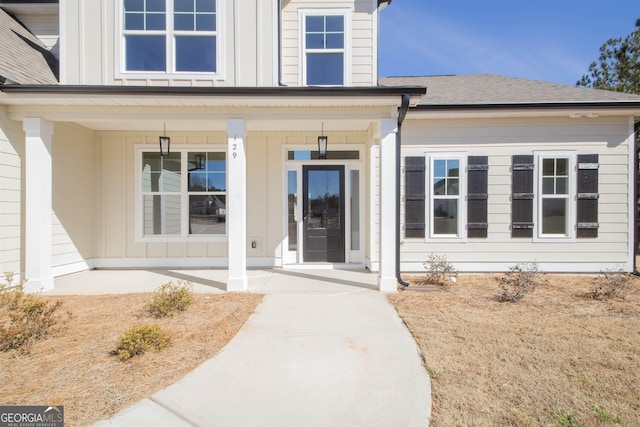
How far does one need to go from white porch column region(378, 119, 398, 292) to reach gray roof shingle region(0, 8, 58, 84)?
5542mm

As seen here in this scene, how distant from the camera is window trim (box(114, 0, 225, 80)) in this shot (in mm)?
5617

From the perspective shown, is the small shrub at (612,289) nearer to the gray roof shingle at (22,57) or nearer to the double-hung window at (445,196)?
the double-hung window at (445,196)

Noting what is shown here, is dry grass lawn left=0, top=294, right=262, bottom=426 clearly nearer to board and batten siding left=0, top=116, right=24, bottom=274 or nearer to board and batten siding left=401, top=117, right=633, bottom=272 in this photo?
board and batten siding left=0, top=116, right=24, bottom=274

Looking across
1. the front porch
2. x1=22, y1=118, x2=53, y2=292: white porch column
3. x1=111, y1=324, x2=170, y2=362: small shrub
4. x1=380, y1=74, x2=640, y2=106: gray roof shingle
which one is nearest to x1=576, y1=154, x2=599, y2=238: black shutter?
x1=380, y1=74, x2=640, y2=106: gray roof shingle

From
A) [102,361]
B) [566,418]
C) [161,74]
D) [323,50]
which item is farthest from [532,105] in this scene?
[102,361]

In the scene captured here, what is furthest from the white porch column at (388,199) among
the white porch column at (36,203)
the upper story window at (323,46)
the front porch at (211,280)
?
the white porch column at (36,203)

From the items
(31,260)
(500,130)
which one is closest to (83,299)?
(31,260)

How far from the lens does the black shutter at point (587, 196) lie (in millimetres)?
6461

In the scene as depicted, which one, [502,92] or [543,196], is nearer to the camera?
[543,196]

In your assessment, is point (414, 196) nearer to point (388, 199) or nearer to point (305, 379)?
point (388, 199)

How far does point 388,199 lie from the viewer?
525 centimetres

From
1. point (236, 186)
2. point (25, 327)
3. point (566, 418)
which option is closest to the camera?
point (566, 418)

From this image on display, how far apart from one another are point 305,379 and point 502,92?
278 inches

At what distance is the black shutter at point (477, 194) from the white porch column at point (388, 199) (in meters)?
2.26
